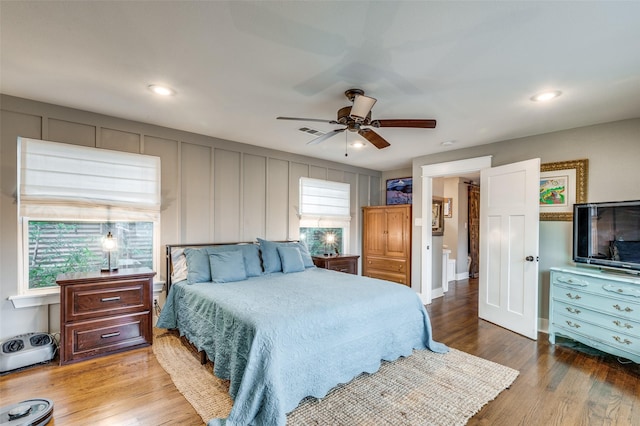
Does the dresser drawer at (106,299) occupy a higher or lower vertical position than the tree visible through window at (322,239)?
lower

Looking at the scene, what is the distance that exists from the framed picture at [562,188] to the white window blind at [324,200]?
3116mm

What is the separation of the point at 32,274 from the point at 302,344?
9.55ft

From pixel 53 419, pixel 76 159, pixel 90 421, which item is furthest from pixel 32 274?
pixel 90 421

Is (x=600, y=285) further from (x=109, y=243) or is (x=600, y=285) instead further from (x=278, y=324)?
(x=109, y=243)

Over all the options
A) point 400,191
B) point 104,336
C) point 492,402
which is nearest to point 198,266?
point 104,336

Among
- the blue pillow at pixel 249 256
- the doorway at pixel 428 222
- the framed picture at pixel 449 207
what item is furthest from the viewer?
the framed picture at pixel 449 207

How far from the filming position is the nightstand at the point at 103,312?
2707 millimetres

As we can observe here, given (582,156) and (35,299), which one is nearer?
(35,299)

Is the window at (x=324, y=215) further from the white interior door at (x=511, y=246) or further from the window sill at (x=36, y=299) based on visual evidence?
the window sill at (x=36, y=299)

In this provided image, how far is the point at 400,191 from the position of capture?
241 inches

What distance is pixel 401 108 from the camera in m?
2.93

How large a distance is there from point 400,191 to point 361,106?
13.4 ft

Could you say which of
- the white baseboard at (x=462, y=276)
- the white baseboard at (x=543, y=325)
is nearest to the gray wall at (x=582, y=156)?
the white baseboard at (x=543, y=325)

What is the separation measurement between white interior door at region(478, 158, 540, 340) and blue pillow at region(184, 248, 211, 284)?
12.2ft
